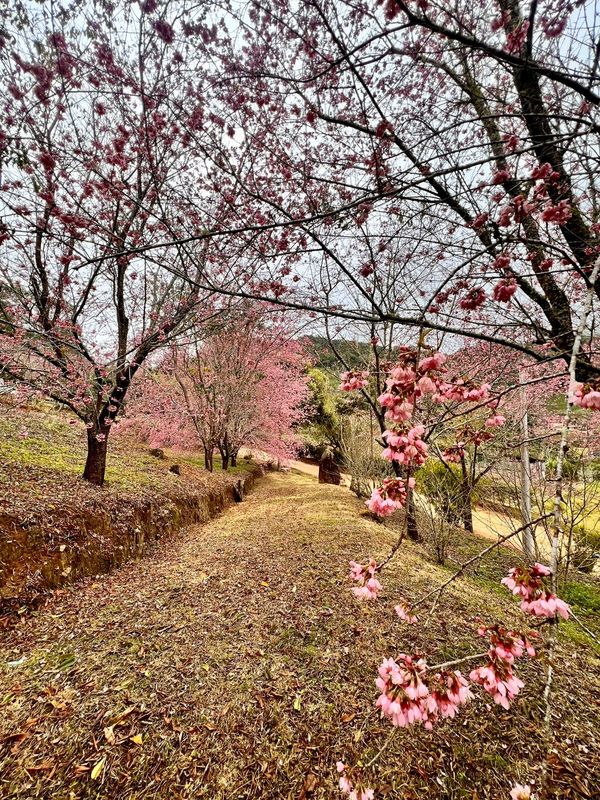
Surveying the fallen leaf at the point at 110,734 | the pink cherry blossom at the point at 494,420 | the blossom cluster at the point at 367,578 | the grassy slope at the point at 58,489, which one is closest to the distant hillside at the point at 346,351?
the pink cherry blossom at the point at 494,420

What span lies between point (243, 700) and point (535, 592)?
2.06m

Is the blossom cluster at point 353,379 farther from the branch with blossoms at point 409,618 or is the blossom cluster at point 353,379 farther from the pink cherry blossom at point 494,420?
the pink cherry blossom at point 494,420

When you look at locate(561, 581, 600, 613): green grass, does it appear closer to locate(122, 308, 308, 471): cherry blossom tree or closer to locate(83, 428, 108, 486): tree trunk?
locate(122, 308, 308, 471): cherry blossom tree

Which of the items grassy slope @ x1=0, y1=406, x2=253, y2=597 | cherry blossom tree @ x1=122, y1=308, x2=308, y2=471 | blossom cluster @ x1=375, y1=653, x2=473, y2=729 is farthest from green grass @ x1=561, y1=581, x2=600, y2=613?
cherry blossom tree @ x1=122, y1=308, x2=308, y2=471

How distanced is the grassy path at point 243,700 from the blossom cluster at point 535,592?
1.26 metres

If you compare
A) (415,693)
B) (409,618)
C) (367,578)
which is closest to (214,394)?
(367,578)

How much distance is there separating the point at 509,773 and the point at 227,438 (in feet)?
29.6

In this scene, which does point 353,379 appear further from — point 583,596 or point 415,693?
point 583,596

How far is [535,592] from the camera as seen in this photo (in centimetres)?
123

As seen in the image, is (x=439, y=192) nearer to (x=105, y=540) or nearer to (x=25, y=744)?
(x=25, y=744)

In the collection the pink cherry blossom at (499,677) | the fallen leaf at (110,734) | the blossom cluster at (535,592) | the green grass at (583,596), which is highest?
the blossom cluster at (535,592)

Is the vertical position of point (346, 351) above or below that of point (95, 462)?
above

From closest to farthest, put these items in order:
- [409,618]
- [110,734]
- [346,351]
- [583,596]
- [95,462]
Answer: [409,618] < [110,734] < [583,596] < [95,462] < [346,351]

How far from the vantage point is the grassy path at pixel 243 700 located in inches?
71.6
